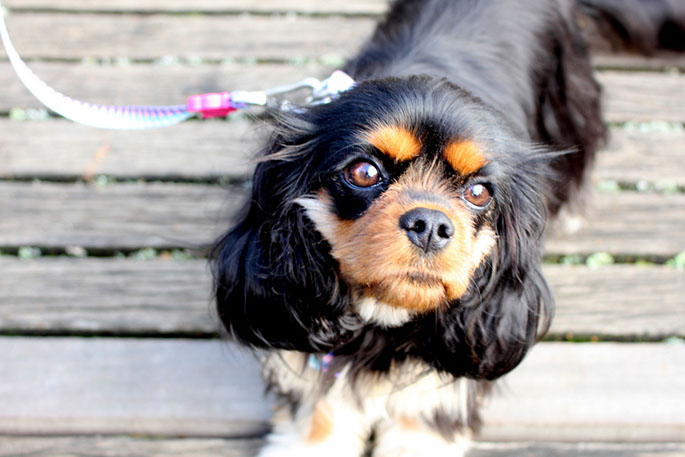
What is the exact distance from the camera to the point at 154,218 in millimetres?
2377

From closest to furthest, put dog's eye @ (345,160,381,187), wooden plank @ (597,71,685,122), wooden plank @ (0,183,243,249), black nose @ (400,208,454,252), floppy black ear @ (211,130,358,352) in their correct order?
1. black nose @ (400,208,454,252)
2. dog's eye @ (345,160,381,187)
3. floppy black ear @ (211,130,358,352)
4. wooden plank @ (0,183,243,249)
5. wooden plank @ (597,71,685,122)

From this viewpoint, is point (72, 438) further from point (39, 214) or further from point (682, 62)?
point (682, 62)

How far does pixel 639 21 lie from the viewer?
9.37ft

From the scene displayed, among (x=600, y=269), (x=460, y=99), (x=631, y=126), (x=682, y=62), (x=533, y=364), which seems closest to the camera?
(x=460, y=99)

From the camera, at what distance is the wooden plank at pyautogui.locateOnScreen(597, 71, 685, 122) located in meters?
2.72

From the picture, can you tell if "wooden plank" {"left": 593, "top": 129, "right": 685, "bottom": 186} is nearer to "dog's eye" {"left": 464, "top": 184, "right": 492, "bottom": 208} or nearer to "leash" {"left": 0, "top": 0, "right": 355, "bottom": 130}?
"dog's eye" {"left": 464, "top": 184, "right": 492, "bottom": 208}

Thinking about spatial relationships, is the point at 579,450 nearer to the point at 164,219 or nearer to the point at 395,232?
the point at 395,232

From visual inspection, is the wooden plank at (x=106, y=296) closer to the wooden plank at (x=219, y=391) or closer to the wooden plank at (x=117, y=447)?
the wooden plank at (x=219, y=391)

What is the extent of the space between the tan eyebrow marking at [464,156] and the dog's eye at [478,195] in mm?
58

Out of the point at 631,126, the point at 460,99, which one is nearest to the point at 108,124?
the point at 460,99

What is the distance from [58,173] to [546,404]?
77.3 inches

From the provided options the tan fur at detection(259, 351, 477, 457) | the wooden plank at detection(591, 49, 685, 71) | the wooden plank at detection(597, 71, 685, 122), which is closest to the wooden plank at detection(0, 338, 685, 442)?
the tan fur at detection(259, 351, 477, 457)

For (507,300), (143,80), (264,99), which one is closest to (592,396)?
(507,300)

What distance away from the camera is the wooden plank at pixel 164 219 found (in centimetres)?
232
